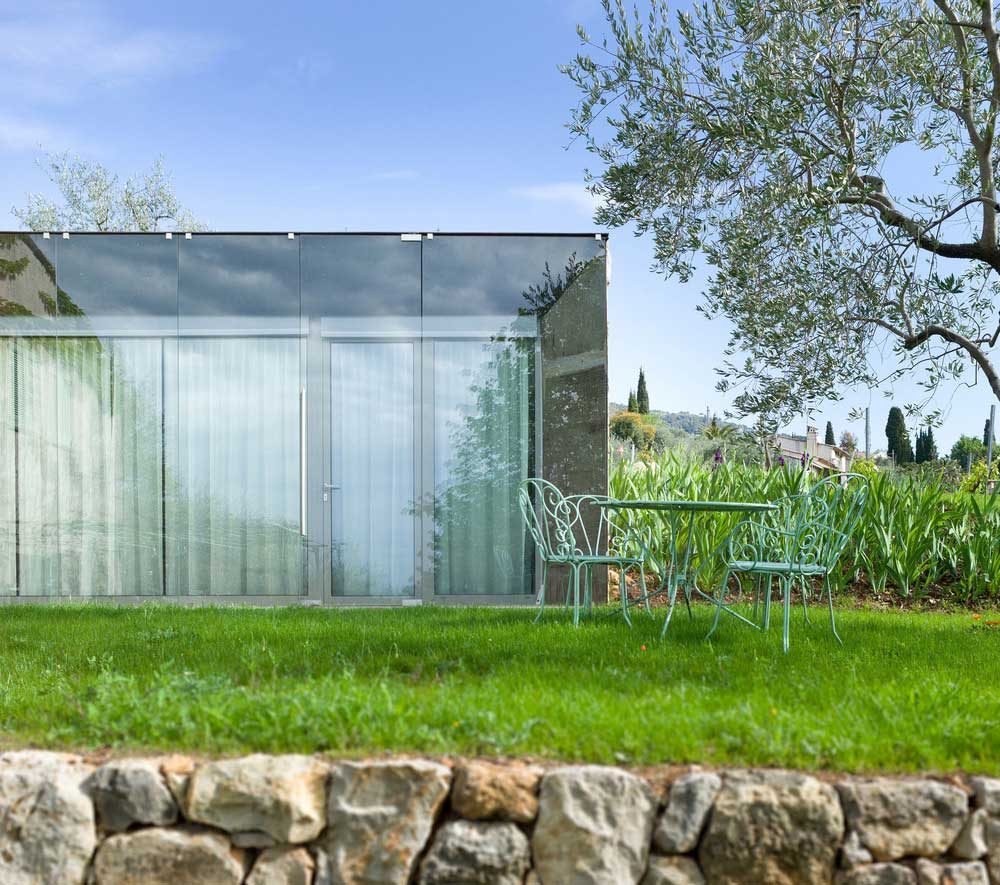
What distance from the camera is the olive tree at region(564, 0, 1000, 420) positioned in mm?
6445

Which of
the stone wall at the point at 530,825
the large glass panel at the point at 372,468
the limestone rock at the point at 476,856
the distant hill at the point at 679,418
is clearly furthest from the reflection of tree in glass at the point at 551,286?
the distant hill at the point at 679,418

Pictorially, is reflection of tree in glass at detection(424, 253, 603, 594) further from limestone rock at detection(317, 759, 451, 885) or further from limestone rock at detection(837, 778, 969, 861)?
limestone rock at detection(837, 778, 969, 861)

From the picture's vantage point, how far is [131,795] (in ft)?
9.53

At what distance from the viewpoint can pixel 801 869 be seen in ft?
9.36

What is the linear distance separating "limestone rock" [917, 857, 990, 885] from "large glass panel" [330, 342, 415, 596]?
530 centimetres

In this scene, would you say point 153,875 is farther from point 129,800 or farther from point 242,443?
point 242,443

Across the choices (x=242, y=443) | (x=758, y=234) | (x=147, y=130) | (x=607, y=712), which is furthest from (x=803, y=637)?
(x=147, y=130)

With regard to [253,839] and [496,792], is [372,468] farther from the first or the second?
[496,792]

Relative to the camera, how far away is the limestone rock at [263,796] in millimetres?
2844

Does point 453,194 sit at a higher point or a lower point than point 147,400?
higher

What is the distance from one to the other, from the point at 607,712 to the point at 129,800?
61.6 inches

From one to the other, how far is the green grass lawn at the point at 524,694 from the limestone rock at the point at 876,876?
29cm

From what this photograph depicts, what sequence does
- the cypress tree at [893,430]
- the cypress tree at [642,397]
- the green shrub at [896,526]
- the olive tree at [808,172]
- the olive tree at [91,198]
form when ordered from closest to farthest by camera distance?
the olive tree at [808,172] → the green shrub at [896,526] → the olive tree at [91,198] → the cypress tree at [893,430] → the cypress tree at [642,397]

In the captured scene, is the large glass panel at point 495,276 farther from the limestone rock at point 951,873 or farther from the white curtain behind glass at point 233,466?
the limestone rock at point 951,873
